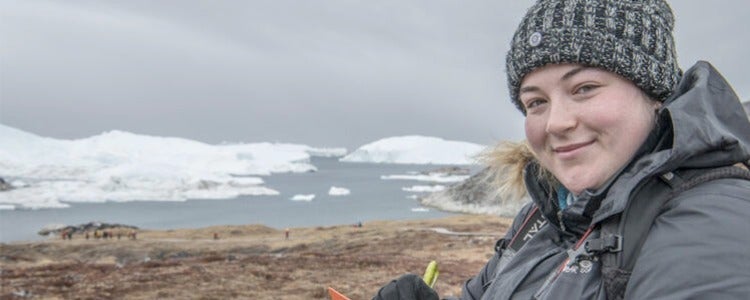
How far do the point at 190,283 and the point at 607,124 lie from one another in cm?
2007

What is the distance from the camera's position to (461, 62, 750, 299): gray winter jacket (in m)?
1.46

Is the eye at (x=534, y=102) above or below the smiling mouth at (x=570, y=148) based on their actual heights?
above

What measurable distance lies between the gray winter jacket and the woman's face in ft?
0.25

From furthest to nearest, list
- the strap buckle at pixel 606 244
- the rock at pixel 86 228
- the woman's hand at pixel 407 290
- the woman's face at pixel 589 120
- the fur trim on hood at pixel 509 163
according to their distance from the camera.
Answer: the rock at pixel 86 228 → the woman's hand at pixel 407 290 → the fur trim on hood at pixel 509 163 → the woman's face at pixel 589 120 → the strap buckle at pixel 606 244

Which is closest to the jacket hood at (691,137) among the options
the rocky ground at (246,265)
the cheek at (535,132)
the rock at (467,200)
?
the cheek at (535,132)

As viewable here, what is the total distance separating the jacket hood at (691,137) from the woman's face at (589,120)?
72 mm

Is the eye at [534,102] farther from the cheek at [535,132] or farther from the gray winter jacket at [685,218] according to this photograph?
the gray winter jacket at [685,218]

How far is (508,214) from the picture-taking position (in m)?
→ 77.4

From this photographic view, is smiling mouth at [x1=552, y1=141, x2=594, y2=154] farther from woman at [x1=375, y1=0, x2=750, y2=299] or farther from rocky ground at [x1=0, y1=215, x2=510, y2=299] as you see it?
rocky ground at [x1=0, y1=215, x2=510, y2=299]

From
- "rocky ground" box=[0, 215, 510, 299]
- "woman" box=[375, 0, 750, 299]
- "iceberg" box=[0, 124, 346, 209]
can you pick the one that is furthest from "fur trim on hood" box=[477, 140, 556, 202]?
"iceberg" box=[0, 124, 346, 209]

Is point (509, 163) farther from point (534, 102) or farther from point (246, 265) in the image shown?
point (246, 265)

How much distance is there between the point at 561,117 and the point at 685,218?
0.66 m

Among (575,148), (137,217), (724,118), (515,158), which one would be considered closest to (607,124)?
(575,148)

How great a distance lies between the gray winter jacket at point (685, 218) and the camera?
146 centimetres
